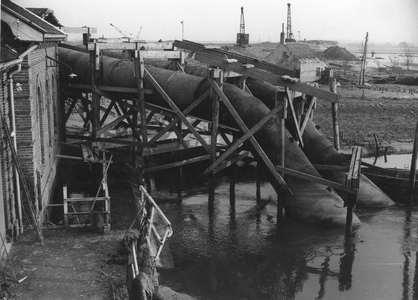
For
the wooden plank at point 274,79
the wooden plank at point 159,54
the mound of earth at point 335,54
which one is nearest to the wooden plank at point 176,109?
the wooden plank at point 159,54

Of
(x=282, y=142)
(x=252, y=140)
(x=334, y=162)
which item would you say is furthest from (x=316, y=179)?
(x=334, y=162)

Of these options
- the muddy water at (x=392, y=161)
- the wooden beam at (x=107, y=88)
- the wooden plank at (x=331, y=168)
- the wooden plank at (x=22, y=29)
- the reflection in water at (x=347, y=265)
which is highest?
the wooden plank at (x=22, y=29)

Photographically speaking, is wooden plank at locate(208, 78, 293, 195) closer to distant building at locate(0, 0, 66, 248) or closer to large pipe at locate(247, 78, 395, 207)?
large pipe at locate(247, 78, 395, 207)

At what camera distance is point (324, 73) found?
1593 centimetres

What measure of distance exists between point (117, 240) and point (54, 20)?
969 centimetres

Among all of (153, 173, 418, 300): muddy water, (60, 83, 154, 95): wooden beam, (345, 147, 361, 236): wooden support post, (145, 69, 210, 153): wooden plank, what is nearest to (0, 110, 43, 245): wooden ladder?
(153, 173, 418, 300): muddy water

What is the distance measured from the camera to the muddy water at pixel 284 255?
973cm

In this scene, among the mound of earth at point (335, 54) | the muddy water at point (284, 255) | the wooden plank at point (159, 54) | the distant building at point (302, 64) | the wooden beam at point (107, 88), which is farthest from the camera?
the mound of earth at point (335, 54)

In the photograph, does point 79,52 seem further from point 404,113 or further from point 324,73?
point 404,113

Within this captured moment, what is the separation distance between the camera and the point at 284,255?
11328 mm

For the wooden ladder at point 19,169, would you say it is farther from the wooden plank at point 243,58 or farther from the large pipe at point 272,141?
the wooden plank at point 243,58

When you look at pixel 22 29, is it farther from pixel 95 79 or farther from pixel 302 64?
pixel 302 64

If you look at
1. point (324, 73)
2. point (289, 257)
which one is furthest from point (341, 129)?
point (289, 257)

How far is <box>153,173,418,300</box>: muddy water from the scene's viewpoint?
9.73 m
